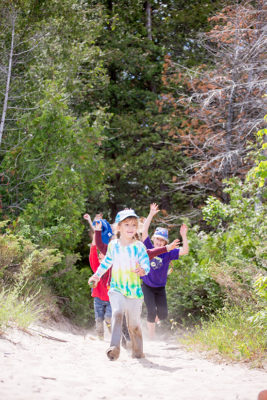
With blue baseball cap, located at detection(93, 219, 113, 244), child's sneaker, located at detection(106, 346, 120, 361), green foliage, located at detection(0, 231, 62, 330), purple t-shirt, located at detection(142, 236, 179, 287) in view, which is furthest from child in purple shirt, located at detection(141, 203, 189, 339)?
child's sneaker, located at detection(106, 346, 120, 361)

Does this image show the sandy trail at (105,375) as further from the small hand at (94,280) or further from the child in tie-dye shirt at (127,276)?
the small hand at (94,280)

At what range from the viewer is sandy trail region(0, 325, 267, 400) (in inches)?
155

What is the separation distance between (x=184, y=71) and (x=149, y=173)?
363cm

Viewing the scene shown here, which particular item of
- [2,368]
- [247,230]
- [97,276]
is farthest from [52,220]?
[2,368]

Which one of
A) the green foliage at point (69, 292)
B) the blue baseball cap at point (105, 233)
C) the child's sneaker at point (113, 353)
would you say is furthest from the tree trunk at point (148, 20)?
the child's sneaker at point (113, 353)

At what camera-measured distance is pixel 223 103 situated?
1371cm

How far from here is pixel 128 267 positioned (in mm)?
5566

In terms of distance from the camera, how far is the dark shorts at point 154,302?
7.56 metres

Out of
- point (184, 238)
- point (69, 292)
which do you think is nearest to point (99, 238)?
point (184, 238)

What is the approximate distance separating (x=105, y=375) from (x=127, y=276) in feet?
3.95

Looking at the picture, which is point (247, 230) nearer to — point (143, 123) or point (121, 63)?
point (143, 123)

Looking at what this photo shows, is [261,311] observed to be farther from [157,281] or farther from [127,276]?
[157,281]

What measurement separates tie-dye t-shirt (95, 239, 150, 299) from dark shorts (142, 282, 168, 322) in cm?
204

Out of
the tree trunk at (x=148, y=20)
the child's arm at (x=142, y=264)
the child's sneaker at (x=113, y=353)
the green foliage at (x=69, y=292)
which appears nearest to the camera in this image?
the child's sneaker at (x=113, y=353)
